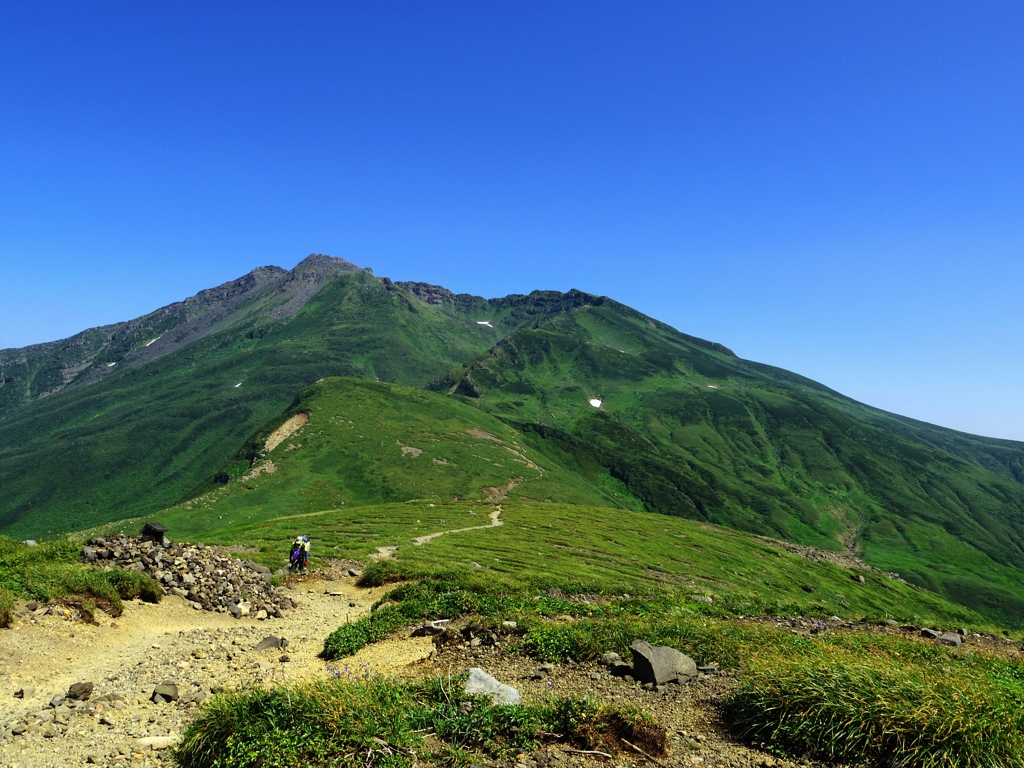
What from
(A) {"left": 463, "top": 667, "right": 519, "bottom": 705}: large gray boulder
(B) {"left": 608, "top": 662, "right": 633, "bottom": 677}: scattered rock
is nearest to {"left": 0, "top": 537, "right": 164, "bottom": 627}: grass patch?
(A) {"left": 463, "top": 667, "right": 519, "bottom": 705}: large gray boulder

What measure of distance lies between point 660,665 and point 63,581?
20653 mm

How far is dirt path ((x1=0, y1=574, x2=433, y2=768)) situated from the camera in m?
10.4

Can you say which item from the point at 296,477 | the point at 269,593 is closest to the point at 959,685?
the point at 269,593

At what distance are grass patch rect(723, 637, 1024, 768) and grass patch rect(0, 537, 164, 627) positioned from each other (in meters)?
20.7

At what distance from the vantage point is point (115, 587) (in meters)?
19.7

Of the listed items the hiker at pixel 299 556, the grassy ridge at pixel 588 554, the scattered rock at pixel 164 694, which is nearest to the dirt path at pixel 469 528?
the grassy ridge at pixel 588 554

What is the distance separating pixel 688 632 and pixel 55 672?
1830 centimetres

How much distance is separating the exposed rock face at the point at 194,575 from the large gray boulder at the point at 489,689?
15.8 metres

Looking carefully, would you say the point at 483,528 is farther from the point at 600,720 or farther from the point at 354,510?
the point at 600,720

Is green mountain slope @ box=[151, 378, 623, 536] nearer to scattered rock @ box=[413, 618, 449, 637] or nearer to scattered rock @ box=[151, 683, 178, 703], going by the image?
scattered rock @ box=[413, 618, 449, 637]

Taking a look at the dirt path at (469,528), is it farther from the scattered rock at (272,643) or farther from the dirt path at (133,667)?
the scattered rock at (272,643)

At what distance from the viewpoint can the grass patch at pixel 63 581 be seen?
1683 centimetres

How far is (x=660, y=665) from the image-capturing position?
497 inches

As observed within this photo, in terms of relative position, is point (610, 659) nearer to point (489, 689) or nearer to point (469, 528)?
point (489, 689)
